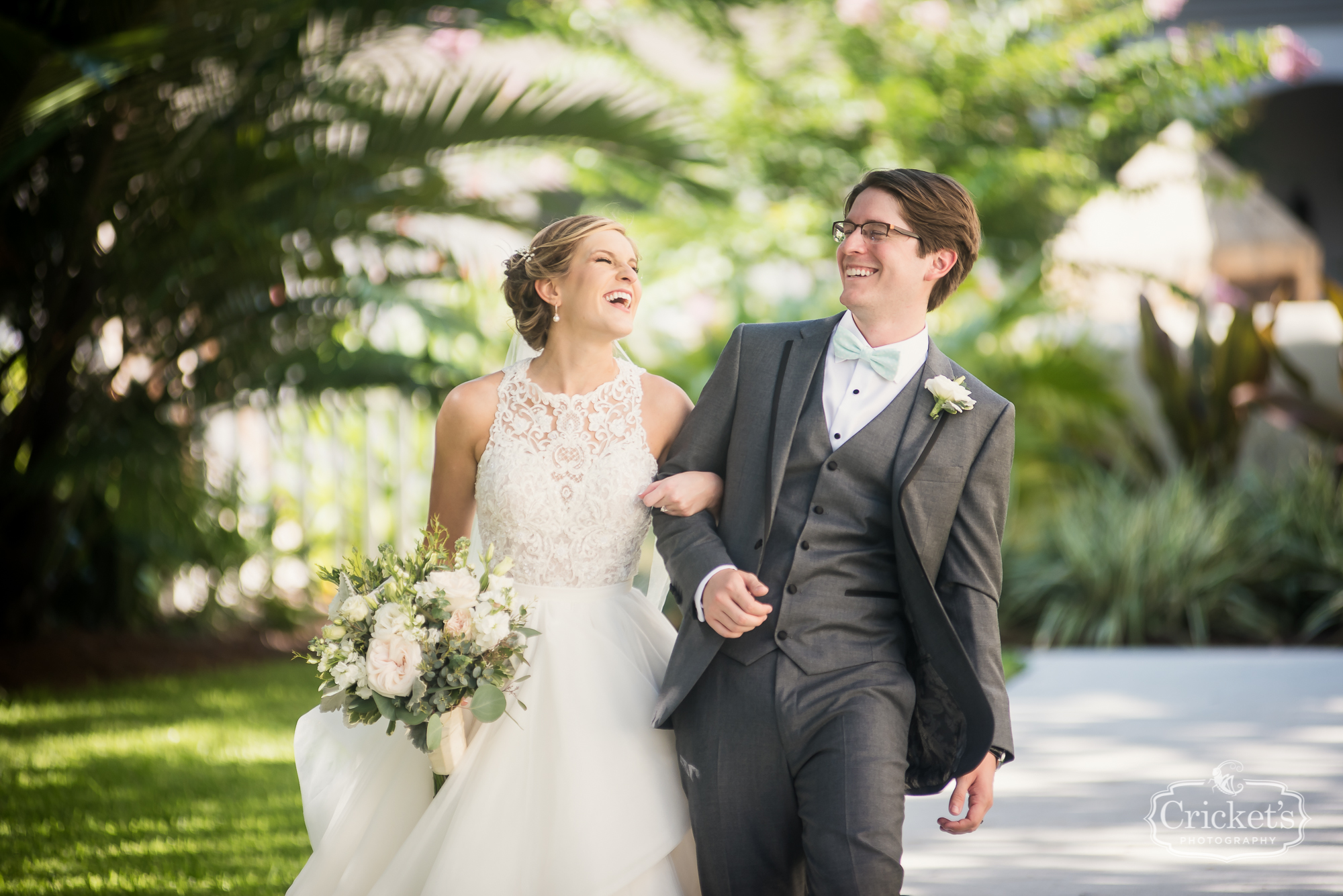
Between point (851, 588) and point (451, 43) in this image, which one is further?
point (451, 43)

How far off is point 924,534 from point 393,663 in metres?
1.28

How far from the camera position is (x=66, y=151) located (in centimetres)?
588

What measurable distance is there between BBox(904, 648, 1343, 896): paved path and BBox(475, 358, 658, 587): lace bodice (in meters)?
1.39

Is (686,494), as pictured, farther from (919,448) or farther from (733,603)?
(919,448)

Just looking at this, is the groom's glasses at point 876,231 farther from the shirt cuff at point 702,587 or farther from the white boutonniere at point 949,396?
the shirt cuff at point 702,587

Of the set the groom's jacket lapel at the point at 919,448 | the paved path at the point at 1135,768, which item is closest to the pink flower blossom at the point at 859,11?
the paved path at the point at 1135,768

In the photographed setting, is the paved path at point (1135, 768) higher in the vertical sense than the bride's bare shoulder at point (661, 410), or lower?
lower

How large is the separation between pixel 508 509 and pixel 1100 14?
29.6 ft

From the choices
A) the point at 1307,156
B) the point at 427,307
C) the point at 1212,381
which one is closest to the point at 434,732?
the point at 427,307

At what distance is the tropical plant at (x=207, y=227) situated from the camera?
5602 millimetres

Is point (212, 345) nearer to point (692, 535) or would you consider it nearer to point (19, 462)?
point (19, 462)

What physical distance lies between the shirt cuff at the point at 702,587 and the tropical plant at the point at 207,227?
3724 millimetres

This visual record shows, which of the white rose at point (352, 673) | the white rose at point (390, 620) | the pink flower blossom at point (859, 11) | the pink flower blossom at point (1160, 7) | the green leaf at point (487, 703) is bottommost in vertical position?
the green leaf at point (487, 703)

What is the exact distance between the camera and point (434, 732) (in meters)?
2.70
